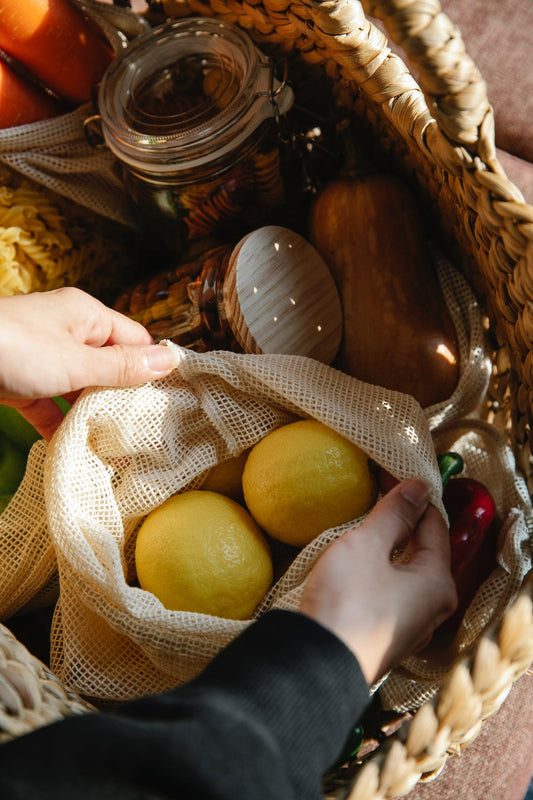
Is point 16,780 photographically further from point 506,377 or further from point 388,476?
point 506,377

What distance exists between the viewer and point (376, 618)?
14.2 inches

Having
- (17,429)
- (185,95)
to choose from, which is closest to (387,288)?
(185,95)

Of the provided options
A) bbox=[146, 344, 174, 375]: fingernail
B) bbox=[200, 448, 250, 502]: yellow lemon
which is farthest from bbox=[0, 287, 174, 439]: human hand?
bbox=[200, 448, 250, 502]: yellow lemon

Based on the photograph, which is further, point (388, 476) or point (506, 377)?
point (506, 377)

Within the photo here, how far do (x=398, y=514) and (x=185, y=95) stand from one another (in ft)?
1.79

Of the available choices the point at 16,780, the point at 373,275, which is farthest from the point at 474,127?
the point at 16,780

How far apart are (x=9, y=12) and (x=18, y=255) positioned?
0.80ft

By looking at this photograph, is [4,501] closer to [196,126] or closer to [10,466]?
[10,466]

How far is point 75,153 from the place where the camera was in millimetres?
704

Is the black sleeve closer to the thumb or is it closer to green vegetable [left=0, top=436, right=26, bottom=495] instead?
the thumb

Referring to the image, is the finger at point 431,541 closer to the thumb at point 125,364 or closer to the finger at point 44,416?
the thumb at point 125,364

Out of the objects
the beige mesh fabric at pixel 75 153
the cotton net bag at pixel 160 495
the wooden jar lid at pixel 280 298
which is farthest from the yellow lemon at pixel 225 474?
the beige mesh fabric at pixel 75 153

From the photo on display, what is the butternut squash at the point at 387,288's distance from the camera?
603 millimetres

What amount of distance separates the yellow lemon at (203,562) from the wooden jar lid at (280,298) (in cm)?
20
